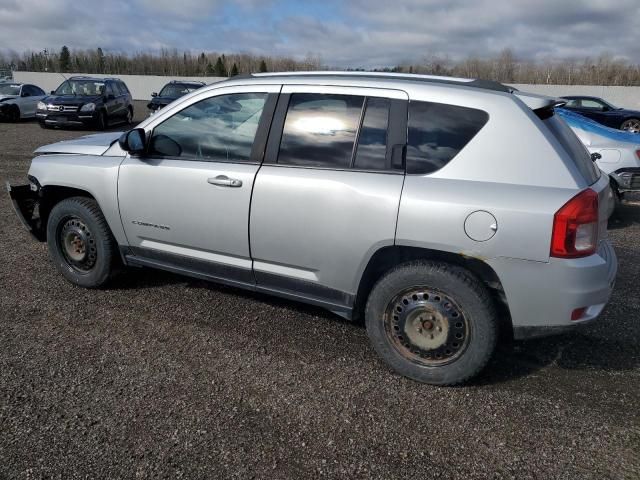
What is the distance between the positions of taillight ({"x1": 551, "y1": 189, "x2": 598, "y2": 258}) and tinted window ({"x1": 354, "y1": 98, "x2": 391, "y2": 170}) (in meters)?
1.07

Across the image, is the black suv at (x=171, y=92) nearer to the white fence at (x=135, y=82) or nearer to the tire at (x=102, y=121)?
the tire at (x=102, y=121)

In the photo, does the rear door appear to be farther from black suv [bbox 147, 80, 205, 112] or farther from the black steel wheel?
black suv [bbox 147, 80, 205, 112]

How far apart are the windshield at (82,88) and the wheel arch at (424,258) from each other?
16273 mm

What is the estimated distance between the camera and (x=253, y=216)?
3414 mm

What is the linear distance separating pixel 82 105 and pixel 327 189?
15.4m

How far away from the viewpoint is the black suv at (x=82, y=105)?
15914 millimetres

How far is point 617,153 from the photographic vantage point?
7129mm

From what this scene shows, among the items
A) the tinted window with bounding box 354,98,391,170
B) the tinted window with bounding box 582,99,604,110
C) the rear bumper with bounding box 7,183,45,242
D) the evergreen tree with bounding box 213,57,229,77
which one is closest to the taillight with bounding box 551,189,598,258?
the tinted window with bounding box 354,98,391,170

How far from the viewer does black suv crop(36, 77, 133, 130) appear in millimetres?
15914

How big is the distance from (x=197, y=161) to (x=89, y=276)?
1.56m

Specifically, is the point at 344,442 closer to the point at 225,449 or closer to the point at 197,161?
the point at 225,449

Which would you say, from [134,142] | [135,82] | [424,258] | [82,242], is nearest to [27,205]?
[82,242]

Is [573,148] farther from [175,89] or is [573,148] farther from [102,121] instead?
[175,89]

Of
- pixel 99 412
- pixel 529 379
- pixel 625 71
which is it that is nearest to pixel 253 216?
pixel 99 412
